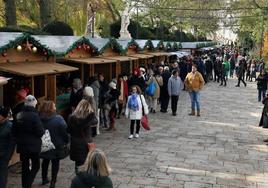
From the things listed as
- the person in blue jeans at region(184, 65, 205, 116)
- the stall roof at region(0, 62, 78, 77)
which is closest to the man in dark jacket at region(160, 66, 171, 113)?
the person in blue jeans at region(184, 65, 205, 116)

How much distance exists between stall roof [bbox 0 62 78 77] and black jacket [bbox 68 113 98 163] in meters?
2.02

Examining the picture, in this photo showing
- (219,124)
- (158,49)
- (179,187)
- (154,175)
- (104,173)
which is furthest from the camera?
(158,49)

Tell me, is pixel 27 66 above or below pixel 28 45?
below

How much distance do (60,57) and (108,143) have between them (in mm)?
2461

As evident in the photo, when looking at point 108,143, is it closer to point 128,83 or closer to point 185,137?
point 185,137

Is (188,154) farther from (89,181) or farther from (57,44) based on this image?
(89,181)

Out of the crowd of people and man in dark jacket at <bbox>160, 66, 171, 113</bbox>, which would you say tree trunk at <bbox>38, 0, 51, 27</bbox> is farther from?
the crowd of people

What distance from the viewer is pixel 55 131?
7117mm

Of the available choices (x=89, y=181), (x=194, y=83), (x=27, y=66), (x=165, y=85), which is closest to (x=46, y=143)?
(x=89, y=181)

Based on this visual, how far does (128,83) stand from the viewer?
570 inches

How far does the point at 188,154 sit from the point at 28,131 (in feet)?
14.9

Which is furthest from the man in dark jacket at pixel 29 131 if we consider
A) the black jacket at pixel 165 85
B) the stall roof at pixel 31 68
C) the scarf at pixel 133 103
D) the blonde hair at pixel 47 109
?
the black jacket at pixel 165 85

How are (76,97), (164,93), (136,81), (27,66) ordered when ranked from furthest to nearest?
1. (164,93)
2. (136,81)
3. (76,97)
4. (27,66)

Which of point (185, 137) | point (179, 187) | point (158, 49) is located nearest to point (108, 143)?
point (185, 137)
